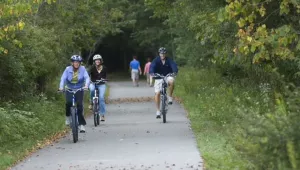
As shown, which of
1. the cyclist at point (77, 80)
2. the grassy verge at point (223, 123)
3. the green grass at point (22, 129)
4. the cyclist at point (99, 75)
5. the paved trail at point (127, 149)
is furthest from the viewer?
the cyclist at point (99, 75)

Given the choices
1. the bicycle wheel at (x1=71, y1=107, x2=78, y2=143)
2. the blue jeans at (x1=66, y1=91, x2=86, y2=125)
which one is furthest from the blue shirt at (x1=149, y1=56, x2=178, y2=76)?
the bicycle wheel at (x1=71, y1=107, x2=78, y2=143)

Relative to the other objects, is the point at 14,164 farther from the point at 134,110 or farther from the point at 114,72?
the point at 114,72

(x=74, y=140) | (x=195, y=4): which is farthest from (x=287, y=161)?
(x=195, y=4)

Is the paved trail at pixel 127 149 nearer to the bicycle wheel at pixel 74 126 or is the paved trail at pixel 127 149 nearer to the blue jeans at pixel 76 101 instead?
the bicycle wheel at pixel 74 126

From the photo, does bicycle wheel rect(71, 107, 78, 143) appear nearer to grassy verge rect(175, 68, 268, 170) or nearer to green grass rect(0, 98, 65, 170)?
green grass rect(0, 98, 65, 170)

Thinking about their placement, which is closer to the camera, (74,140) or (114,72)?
(74,140)

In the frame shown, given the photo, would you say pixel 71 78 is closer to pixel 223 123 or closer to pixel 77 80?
pixel 77 80

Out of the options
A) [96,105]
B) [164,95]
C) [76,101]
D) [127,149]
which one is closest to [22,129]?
[76,101]

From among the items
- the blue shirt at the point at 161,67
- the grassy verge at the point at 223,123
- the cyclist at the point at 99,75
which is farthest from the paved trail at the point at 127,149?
the blue shirt at the point at 161,67

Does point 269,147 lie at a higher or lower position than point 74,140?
higher

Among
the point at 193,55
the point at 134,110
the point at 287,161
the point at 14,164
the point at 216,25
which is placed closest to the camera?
the point at 287,161

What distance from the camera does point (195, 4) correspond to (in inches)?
816

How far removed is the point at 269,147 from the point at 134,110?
1662cm

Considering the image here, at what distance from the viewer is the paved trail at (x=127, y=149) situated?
35.4 ft
